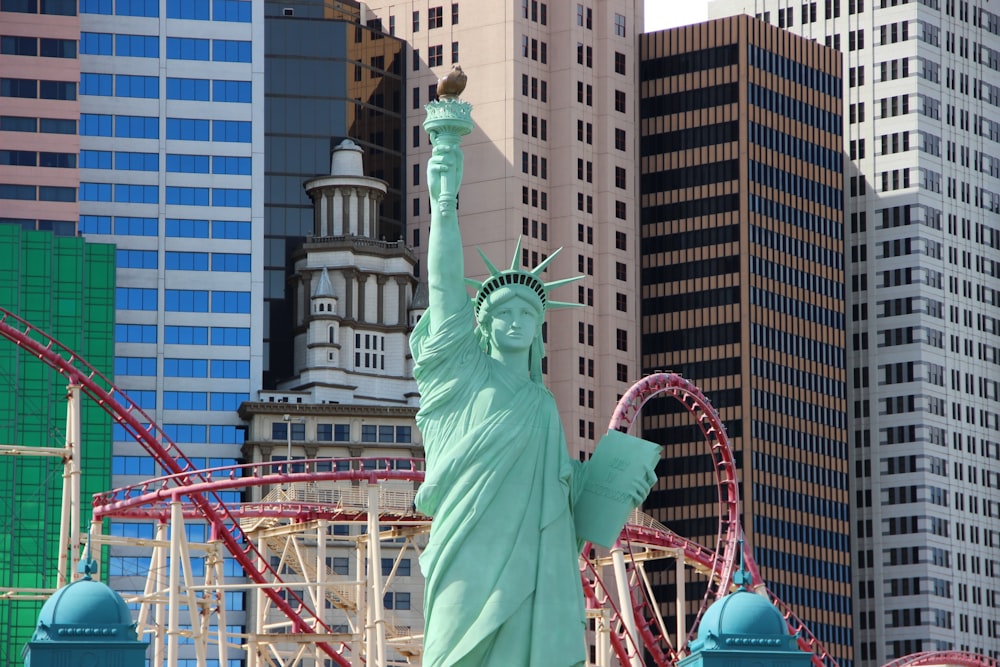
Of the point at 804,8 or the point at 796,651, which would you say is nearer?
the point at 796,651

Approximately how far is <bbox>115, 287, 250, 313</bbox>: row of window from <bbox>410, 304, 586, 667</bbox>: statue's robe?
85.5 m

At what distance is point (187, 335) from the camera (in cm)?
12312

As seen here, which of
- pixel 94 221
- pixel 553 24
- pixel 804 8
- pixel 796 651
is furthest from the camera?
pixel 804 8

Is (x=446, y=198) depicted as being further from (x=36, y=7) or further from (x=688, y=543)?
(x=36, y=7)

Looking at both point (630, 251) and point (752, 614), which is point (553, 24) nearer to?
point (630, 251)

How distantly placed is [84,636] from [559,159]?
91.4 m

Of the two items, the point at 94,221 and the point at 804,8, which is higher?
the point at 804,8

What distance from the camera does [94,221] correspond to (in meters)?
125

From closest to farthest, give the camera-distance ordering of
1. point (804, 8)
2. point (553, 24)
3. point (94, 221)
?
point (94, 221)
point (553, 24)
point (804, 8)

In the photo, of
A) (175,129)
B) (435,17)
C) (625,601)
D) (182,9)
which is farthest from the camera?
(435,17)

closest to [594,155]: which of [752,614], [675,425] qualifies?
[675,425]

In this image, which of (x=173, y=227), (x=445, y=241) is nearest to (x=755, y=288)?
(x=173, y=227)

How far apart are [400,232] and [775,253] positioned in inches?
745

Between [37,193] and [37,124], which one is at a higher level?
[37,124]
